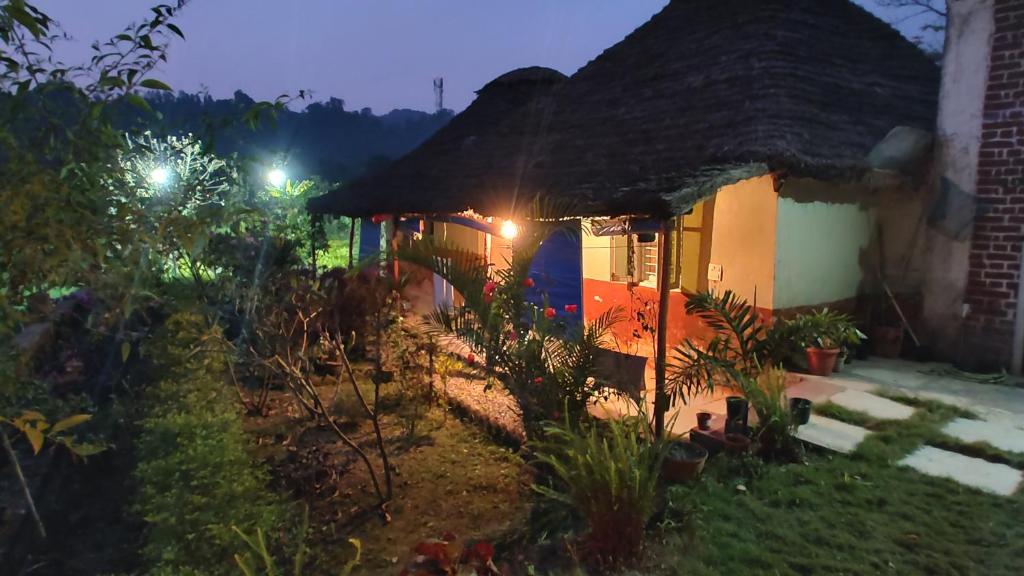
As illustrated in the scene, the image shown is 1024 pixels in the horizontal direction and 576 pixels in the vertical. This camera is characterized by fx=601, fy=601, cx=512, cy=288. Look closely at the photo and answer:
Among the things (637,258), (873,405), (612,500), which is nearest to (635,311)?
(637,258)

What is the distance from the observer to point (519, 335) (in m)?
4.86

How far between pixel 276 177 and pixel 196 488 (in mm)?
13228

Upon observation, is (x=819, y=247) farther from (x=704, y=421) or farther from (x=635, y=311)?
(x=704, y=421)

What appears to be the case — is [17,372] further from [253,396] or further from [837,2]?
[837,2]

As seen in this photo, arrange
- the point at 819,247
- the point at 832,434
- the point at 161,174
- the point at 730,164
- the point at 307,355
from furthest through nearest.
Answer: the point at 161,174, the point at 819,247, the point at 307,355, the point at 730,164, the point at 832,434

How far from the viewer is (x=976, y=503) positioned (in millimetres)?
3918

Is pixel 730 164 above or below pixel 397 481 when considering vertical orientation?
above

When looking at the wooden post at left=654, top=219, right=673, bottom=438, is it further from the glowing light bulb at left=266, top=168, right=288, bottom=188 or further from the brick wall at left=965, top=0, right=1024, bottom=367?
the glowing light bulb at left=266, top=168, right=288, bottom=188

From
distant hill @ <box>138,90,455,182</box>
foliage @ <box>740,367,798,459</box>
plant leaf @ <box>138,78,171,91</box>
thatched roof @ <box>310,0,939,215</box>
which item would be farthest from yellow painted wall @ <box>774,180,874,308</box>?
distant hill @ <box>138,90,455,182</box>

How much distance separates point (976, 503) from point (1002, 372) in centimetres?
355

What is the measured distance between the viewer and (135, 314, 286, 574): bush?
342 cm

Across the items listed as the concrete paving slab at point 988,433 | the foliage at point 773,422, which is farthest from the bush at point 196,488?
the concrete paving slab at point 988,433

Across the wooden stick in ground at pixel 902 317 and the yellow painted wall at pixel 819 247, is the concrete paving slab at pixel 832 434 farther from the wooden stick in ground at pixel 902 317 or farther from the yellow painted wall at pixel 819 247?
the wooden stick in ground at pixel 902 317

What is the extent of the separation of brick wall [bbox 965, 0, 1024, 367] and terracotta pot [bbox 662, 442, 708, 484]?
4565 mm
